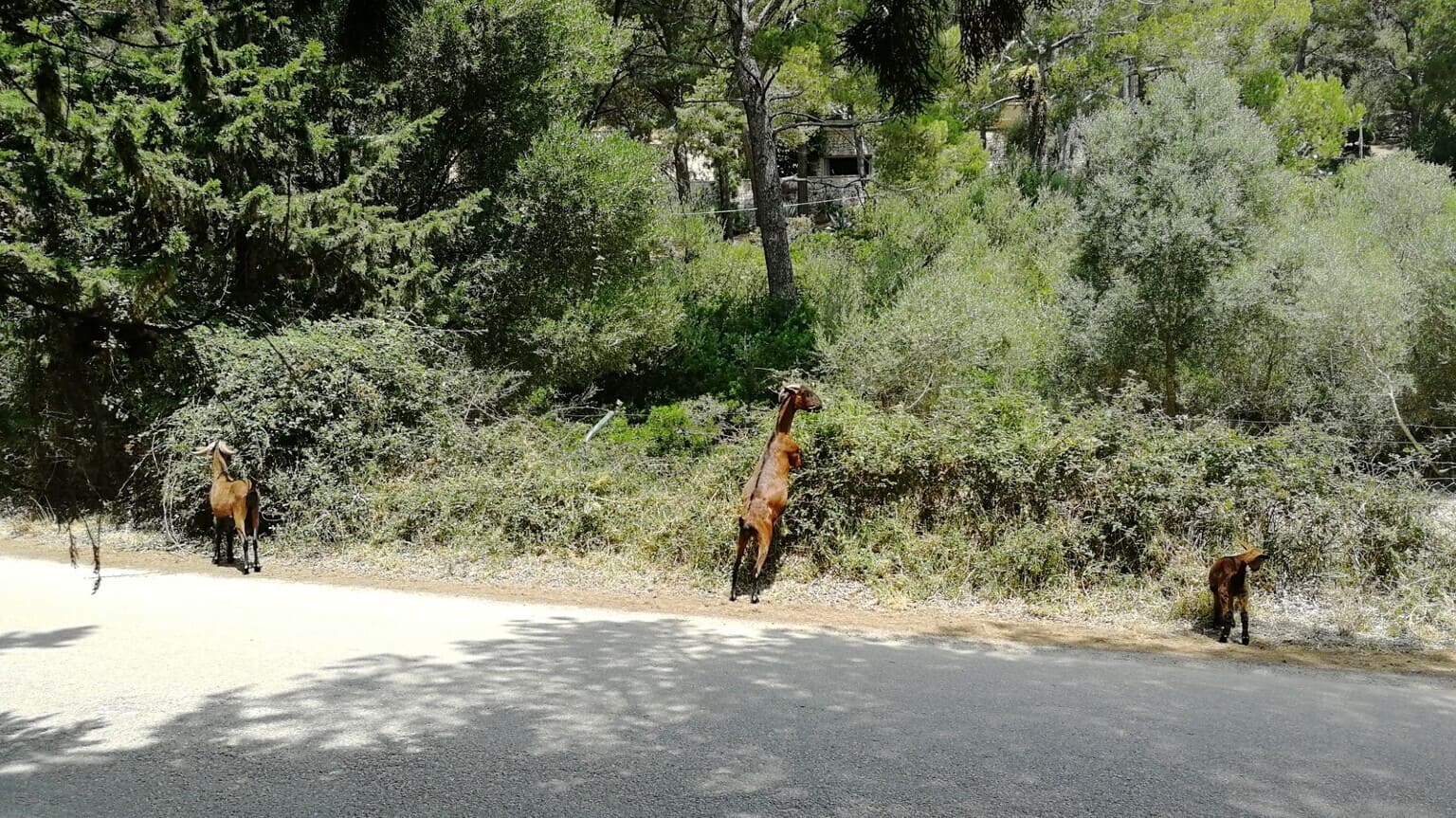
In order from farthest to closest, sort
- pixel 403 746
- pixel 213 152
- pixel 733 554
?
pixel 213 152 → pixel 733 554 → pixel 403 746

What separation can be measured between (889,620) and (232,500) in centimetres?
683

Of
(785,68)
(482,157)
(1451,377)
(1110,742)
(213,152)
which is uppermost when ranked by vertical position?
(785,68)

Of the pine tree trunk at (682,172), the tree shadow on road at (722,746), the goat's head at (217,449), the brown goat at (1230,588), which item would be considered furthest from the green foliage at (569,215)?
the pine tree trunk at (682,172)

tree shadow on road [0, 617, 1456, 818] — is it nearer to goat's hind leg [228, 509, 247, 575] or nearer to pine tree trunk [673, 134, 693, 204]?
goat's hind leg [228, 509, 247, 575]

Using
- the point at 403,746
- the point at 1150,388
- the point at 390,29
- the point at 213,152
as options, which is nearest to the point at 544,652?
the point at 403,746

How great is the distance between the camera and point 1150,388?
60.7ft

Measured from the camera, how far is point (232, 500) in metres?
9.80

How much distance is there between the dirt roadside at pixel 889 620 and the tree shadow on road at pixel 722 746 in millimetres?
1085

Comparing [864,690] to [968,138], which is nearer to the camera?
[864,690]

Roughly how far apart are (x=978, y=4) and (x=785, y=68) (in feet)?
56.6

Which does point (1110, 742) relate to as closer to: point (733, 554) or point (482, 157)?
point (733, 554)

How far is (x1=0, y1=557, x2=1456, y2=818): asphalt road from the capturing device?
3959mm

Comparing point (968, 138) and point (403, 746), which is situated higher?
point (968, 138)

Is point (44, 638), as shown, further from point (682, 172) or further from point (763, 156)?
point (682, 172)
